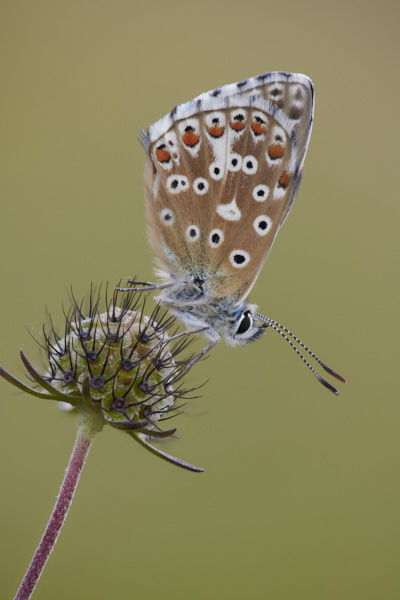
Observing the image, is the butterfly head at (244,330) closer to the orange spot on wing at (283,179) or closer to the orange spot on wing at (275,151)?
the orange spot on wing at (283,179)

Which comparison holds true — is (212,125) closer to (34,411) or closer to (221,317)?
(221,317)

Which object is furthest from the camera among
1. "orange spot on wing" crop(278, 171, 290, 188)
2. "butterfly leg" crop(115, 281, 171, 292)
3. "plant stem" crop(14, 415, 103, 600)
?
"orange spot on wing" crop(278, 171, 290, 188)

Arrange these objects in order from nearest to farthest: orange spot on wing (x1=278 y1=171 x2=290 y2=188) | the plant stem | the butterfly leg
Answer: the plant stem
the butterfly leg
orange spot on wing (x1=278 y1=171 x2=290 y2=188)

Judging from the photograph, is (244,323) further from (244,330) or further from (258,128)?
(258,128)

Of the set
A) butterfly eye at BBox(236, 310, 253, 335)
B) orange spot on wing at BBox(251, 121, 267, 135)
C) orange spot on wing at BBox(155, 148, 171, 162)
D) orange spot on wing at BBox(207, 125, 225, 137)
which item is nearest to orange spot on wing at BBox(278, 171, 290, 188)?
orange spot on wing at BBox(251, 121, 267, 135)

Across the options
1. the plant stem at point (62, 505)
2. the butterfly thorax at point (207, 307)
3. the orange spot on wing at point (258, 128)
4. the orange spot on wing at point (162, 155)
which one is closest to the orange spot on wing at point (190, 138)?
the orange spot on wing at point (162, 155)

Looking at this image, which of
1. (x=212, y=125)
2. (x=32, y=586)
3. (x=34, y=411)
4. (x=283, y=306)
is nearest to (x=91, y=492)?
(x=34, y=411)

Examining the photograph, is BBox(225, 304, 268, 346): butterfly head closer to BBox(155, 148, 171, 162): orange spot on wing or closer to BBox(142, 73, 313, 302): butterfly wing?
BBox(142, 73, 313, 302): butterfly wing
